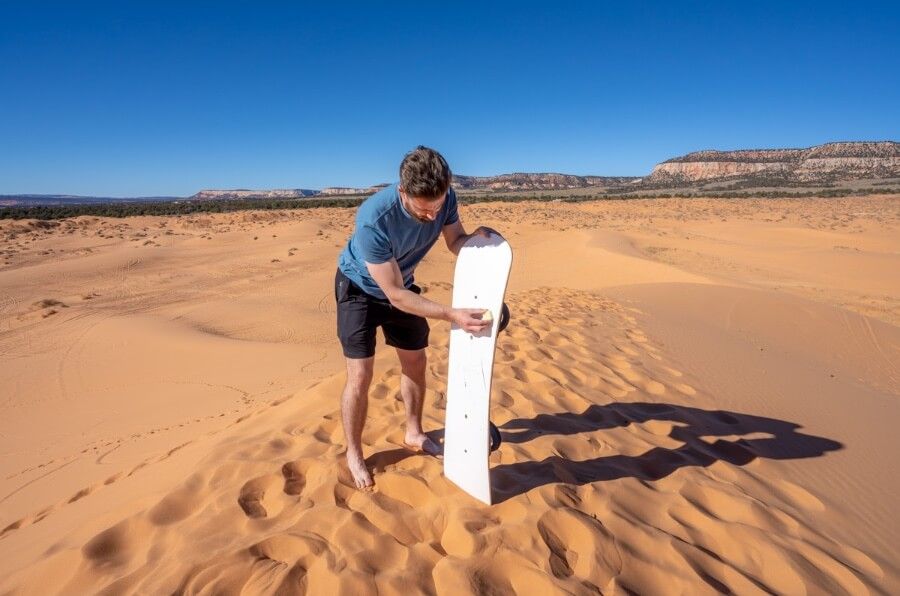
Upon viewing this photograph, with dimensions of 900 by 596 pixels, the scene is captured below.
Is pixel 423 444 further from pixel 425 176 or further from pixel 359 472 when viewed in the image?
pixel 425 176

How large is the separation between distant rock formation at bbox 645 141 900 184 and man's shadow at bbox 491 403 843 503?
71251 millimetres

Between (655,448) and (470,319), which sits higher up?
(470,319)

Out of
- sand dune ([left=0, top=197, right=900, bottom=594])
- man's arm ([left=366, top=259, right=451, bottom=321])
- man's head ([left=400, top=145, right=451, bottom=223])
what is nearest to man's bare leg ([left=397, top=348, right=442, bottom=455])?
sand dune ([left=0, top=197, right=900, bottom=594])

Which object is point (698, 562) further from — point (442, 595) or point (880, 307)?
point (880, 307)

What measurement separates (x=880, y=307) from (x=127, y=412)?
12673mm

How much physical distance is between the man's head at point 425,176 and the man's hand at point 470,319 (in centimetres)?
50

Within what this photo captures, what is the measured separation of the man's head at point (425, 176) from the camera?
7.11 ft

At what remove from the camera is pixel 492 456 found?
285 centimetres

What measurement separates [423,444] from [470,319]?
1072 mm

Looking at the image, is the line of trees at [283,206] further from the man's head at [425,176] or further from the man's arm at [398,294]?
the man's head at [425,176]

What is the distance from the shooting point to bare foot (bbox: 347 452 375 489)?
250 centimetres

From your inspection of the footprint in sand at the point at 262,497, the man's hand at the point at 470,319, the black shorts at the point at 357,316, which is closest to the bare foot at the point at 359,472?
the footprint in sand at the point at 262,497

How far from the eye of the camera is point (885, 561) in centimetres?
230

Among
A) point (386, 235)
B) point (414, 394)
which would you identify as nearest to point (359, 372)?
point (414, 394)
